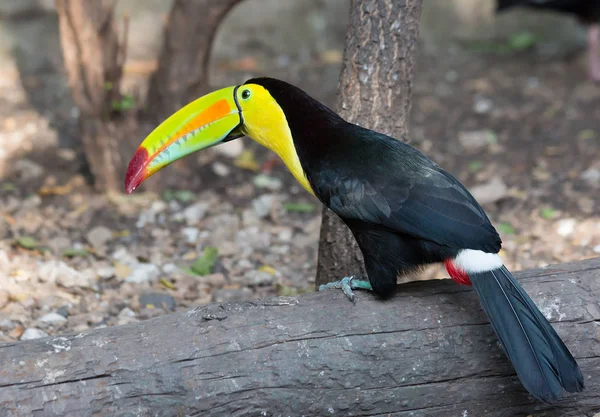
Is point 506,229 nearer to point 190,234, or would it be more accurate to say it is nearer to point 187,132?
point 190,234

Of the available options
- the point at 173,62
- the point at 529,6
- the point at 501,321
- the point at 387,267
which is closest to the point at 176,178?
the point at 173,62

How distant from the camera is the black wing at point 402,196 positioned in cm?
228

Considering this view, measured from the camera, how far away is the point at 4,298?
297cm

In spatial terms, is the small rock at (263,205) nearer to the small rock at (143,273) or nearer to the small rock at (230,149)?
the small rock at (230,149)

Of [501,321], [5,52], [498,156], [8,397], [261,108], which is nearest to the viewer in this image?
[8,397]

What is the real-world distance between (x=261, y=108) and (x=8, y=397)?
118cm

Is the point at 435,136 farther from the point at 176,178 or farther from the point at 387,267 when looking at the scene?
the point at 387,267

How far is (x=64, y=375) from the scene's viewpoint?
2.06 metres

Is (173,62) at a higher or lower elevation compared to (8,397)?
higher

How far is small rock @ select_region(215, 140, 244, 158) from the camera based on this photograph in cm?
458

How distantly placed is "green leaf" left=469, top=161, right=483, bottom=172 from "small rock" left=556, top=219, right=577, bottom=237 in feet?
2.55

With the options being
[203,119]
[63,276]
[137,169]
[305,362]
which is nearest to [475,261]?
[305,362]

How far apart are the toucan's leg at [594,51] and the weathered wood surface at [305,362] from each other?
358cm

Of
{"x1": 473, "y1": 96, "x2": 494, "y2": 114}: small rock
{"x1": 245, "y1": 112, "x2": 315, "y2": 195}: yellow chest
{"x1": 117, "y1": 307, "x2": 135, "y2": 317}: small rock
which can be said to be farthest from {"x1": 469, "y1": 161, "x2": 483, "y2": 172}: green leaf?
{"x1": 117, "y1": 307, "x2": 135, "y2": 317}: small rock
